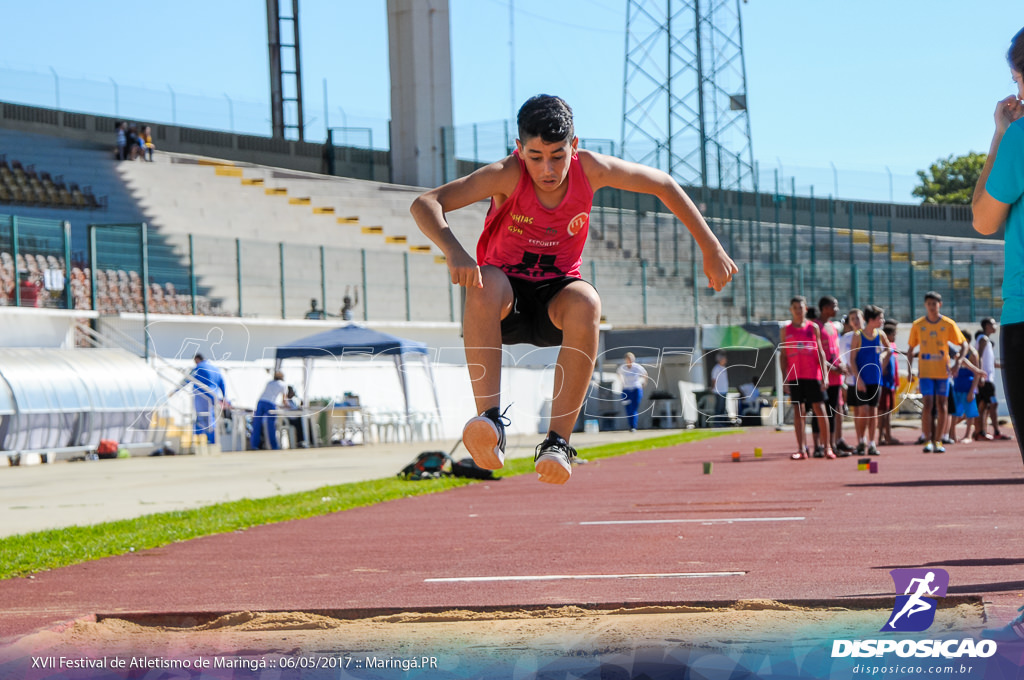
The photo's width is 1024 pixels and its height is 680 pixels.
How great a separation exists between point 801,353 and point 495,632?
10.6m

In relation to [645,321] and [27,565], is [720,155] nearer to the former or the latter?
[645,321]

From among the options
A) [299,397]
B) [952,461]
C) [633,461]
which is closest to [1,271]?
[299,397]

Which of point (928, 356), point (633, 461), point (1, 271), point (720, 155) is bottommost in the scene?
A: point (633, 461)

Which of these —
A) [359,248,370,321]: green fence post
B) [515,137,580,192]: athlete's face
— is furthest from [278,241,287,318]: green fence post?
[515,137,580,192]: athlete's face

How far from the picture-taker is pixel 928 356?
1551 centimetres

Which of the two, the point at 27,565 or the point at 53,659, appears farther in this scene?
the point at 27,565

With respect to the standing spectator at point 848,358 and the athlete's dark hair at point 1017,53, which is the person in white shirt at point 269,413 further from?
the athlete's dark hair at point 1017,53

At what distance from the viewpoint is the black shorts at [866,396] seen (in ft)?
54.6

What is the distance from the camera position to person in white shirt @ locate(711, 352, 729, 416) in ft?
75.8

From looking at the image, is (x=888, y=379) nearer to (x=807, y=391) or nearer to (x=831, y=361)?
(x=831, y=361)

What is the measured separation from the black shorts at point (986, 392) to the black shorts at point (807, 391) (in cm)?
445

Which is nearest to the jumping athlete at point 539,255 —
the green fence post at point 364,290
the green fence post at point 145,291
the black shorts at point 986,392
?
the black shorts at point 986,392

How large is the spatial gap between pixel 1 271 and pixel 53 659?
19.8m

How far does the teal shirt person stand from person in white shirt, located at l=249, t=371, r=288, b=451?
19931mm
